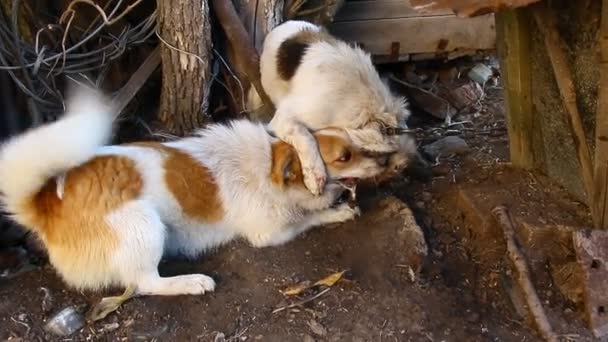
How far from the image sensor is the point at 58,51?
168 inches

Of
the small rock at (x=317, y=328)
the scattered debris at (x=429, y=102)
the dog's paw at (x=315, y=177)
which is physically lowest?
the small rock at (x=317, y=328)

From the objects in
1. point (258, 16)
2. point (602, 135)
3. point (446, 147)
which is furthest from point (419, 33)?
point (602, 135)

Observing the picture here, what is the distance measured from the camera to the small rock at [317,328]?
314 centimetres

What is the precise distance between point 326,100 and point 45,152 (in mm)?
1488

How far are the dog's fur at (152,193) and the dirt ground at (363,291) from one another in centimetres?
12

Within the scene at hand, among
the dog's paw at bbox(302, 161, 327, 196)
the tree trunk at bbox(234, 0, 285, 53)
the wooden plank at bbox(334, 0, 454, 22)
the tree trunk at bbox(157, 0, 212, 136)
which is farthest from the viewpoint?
the wooden plank at bbox(334, 0, 454, 22)

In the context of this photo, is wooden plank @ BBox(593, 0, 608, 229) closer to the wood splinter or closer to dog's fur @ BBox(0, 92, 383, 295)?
the wood splinter

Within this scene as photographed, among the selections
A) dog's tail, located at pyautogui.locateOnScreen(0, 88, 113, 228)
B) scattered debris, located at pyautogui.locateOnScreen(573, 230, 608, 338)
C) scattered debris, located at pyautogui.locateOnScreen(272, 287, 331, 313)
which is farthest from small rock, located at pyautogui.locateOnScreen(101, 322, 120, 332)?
scattered debris, located at pyautogui.locateOnScreen(573, 230, 608, 338)

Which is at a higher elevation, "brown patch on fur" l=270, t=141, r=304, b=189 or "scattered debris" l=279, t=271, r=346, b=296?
"brown patch on fur" l=270, t=141, r=304, b=189

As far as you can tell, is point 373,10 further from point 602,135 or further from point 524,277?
point 524,277

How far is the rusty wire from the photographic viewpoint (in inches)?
154

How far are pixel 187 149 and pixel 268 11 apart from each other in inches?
50.3

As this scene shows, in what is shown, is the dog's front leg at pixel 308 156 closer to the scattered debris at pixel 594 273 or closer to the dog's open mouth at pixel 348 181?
the dog's open mouth at pixel 348 181

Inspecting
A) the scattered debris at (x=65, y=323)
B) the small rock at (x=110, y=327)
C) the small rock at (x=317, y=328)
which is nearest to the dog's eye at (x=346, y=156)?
the small rock at (x=317, y=328)
